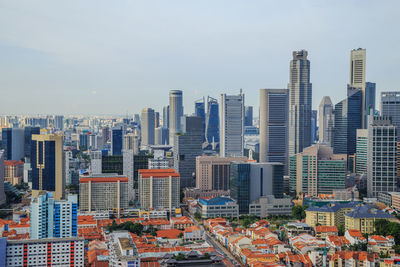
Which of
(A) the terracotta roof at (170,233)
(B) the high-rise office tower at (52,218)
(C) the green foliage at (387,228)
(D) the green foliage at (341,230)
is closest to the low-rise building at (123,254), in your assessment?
(B) the high-rise office tower at (52,218)

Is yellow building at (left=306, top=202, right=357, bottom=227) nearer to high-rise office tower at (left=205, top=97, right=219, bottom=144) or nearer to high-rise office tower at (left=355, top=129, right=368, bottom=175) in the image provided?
high-rise office tower at (left=355, top=129, right=368, bottom=175)

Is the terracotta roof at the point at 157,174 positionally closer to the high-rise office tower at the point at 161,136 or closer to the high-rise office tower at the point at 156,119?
the high-rise office tower at the point at 161,136

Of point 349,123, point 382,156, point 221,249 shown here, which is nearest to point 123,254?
point 221,249

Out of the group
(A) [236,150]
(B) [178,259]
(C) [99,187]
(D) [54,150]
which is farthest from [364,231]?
(A) [236,150]

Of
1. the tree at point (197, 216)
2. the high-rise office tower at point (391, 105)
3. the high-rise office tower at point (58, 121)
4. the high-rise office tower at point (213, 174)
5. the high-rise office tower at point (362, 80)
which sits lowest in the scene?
the tree at point (197, 216)

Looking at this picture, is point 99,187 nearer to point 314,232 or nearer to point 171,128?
point 314,232

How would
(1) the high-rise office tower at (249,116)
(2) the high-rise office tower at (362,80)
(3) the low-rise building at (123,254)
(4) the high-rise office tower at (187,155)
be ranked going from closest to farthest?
(3) the low-rise building at (123,254), (4) the high-rise office tower at (187,155), (2) the high-rise office tower at (362,80), (1) the high-rise office tower at (249,116)

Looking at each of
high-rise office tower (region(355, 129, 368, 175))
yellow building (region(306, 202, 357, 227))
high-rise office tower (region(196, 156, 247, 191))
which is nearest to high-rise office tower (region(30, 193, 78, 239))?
yellow building (region(306, 202, 357, 227))

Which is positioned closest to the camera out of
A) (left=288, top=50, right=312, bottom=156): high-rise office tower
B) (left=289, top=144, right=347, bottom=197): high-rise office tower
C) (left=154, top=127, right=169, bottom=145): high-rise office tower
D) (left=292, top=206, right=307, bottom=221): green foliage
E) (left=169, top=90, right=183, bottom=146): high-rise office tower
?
(left=292, top=206, right=307, bottom=221): green foliage
